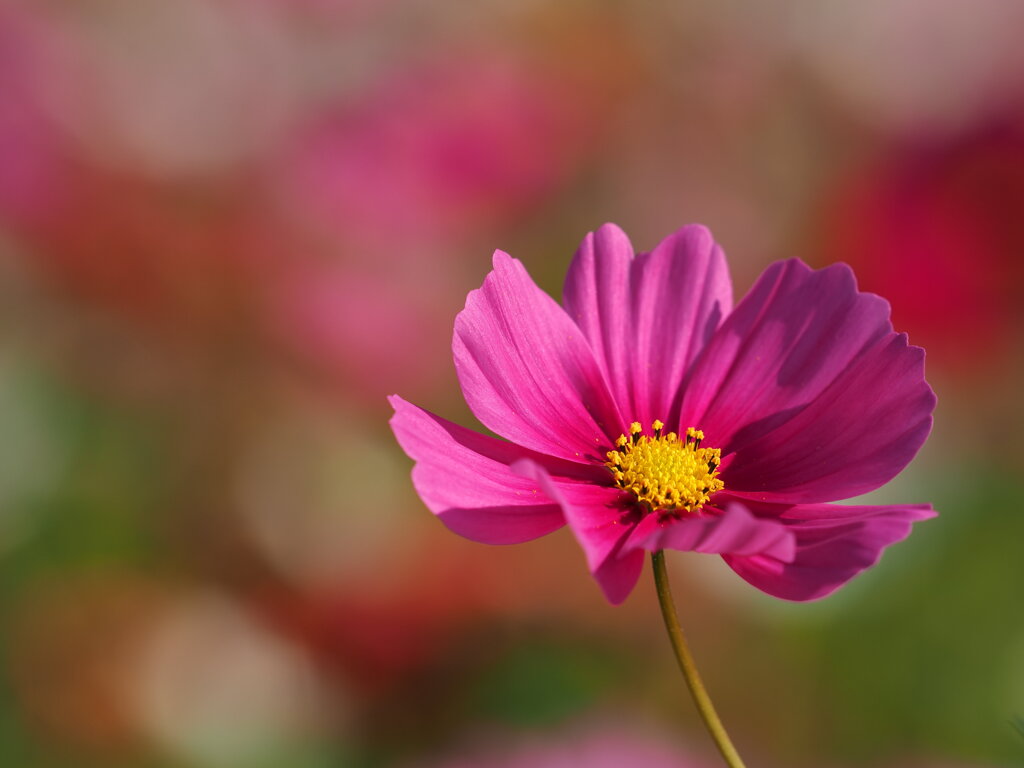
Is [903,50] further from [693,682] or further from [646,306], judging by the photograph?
[693,682]

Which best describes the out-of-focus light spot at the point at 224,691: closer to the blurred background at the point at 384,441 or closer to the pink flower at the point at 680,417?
the blurred background at the point at 384,441

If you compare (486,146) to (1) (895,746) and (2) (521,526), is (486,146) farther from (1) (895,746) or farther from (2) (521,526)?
(2) (521,526)

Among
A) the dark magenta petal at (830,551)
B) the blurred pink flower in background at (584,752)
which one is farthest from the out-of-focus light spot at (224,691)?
the dark magenta petal at (830,551)

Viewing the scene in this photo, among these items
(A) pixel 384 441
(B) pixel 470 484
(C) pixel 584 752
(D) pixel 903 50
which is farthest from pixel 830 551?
(D) pixel 903 50

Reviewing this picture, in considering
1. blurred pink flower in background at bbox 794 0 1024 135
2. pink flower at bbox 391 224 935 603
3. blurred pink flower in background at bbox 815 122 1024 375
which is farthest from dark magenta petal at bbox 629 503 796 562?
blurred pink flower in background at bbox 794 0 1024 135

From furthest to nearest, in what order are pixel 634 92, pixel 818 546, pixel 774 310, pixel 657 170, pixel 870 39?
pixel 870 39 → pixel 634 92 → pixel 657 170 → pixel 774 310 → pixel 818 546

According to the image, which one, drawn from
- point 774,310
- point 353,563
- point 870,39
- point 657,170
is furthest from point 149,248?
point 870,39

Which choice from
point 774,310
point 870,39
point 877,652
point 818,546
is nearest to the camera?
point 818,546

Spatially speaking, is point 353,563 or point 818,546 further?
point 353,563
